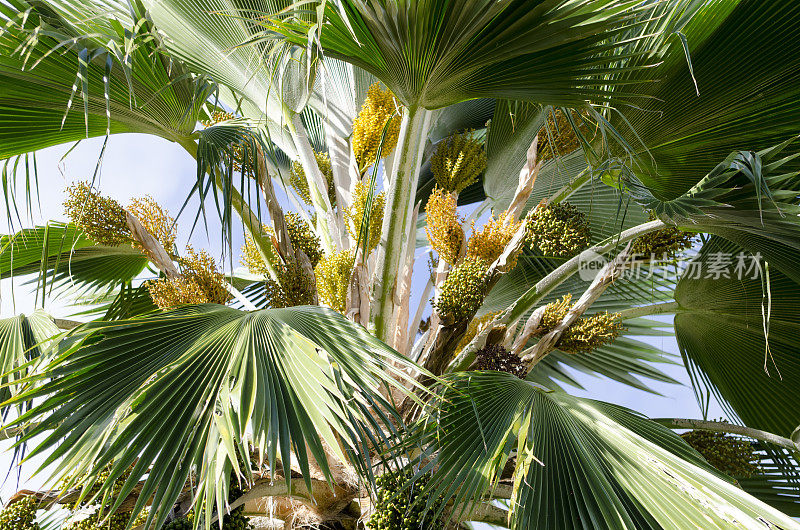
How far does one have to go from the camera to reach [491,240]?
258cm

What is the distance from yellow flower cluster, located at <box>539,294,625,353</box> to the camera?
8.84ft

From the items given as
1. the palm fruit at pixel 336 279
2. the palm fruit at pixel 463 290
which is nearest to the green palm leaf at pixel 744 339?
the palm fruit at pixel 463 290

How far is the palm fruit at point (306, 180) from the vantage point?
337 centimetres

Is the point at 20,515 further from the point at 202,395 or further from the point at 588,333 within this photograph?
the point at 588,333

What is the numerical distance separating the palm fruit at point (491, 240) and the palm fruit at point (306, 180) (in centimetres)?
107

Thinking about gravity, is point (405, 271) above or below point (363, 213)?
below

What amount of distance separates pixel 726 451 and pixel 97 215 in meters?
2.81

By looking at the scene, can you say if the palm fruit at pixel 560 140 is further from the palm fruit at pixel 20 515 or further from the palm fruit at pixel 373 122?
the palm fruit at pixel 20 515

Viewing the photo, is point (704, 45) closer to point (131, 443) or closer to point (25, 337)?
point (131, 443)

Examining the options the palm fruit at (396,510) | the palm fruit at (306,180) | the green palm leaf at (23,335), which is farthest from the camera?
the palm fruit at (306,180)

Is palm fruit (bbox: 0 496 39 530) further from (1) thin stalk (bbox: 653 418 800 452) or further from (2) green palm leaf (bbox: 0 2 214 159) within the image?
(1) thin stalk (bbox: 653 418 800 452)

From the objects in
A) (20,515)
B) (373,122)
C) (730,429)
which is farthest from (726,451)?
(20,515)

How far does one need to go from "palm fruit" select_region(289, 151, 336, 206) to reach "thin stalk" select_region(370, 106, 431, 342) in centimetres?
88

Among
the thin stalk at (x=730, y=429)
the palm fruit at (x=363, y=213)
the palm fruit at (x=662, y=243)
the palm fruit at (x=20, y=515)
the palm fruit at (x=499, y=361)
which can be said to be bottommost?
the palm fruit at (x=20, y=515)
